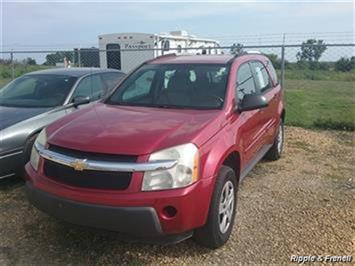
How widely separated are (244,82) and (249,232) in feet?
5.72

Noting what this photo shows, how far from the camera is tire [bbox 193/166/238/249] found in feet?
11.9

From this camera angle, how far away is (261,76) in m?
5.91

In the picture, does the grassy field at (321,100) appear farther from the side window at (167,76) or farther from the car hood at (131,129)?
the car hood at (131,129)

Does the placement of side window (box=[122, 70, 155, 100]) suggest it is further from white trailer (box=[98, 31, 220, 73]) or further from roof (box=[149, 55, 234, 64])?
white trailer (box=[98, 31, 220, 73])

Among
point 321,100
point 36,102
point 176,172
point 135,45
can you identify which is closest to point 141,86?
point 176,172

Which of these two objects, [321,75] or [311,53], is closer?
[311,53]

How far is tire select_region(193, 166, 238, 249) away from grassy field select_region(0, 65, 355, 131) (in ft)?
19.6

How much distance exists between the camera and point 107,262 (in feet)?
12.0

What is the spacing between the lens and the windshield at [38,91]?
6.29m

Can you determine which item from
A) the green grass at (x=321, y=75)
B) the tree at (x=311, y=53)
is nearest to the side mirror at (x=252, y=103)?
the tree at (x=311, y=53)

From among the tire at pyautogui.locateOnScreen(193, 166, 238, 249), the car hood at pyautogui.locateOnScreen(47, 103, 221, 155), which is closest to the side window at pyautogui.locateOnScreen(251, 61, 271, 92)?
the car hood at pyautogui.locateOnScreen(47, 103, 221, 155)

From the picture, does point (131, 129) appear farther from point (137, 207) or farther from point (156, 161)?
point (137, 207)

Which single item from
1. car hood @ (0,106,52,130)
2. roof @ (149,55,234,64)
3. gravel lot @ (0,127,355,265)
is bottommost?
gravel lot @ (0,127,355,265)

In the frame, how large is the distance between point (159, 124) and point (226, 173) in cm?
73
